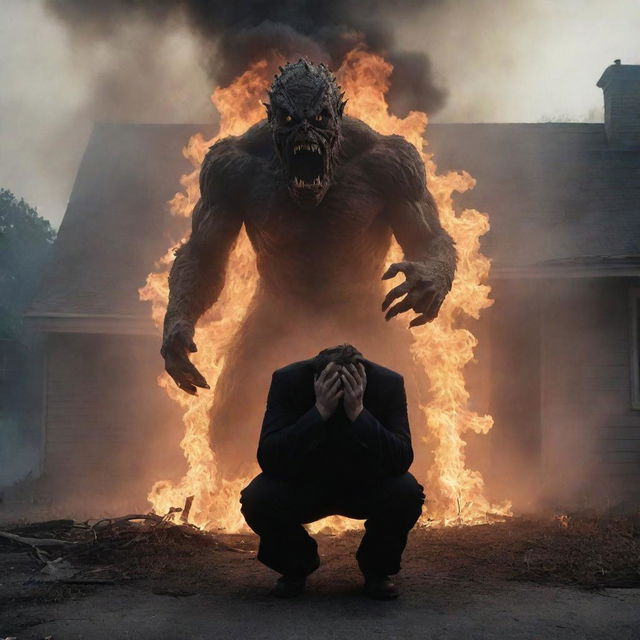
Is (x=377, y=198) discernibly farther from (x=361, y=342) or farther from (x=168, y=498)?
(x=168, y=498)

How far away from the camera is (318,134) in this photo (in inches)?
163

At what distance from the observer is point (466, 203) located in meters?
12.7

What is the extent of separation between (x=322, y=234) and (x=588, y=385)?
7.56 m

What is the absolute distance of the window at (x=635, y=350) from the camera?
36.1ft

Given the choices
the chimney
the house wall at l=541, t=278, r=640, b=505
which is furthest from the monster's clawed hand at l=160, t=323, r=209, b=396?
the chimney

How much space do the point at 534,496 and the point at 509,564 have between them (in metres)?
6.05

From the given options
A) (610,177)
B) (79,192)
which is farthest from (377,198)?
(79,192)

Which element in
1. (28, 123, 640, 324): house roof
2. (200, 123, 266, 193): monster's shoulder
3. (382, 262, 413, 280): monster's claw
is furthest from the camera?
(28, 123, 640, 324): house roof

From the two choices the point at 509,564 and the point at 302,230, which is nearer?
the point at 509,564

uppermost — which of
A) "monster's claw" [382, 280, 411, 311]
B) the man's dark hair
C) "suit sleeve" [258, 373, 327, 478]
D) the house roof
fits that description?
the house roof

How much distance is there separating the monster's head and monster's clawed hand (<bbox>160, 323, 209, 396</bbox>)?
3.39ft

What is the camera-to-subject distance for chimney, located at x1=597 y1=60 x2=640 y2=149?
46.5ft

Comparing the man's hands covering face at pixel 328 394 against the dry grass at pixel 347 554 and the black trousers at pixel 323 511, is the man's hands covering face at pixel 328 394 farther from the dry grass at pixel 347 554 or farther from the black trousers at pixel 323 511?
the dry grass at pixel 347 554

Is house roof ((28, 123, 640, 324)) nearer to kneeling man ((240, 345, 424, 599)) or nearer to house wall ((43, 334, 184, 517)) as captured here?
house wall ((43, 334, 184, 517))
